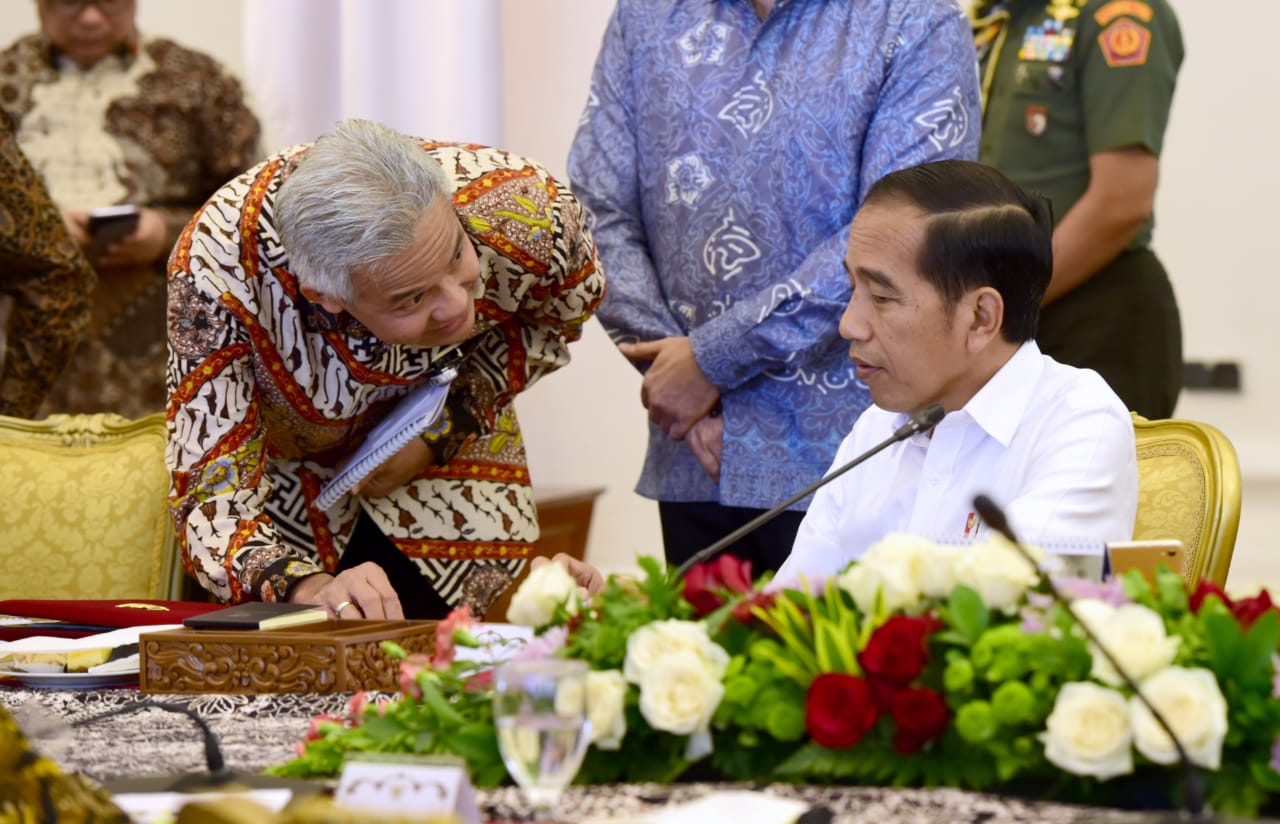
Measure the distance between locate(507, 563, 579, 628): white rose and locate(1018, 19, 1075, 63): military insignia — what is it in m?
2.17

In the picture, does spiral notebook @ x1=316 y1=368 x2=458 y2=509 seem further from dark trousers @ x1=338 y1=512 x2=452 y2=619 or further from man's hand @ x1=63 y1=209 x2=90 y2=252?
man's hand @ x1=63 y1=209 x2=90 y2=252

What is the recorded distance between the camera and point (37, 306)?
327 cm

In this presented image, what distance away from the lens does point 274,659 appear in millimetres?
1701

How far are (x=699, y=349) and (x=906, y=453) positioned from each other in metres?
0.53

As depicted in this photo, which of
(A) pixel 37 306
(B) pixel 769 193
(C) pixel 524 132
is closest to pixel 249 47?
(C) pixel 524 132

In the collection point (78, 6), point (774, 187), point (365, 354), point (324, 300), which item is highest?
point (78, 6)

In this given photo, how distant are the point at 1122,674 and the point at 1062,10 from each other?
7.60 feet

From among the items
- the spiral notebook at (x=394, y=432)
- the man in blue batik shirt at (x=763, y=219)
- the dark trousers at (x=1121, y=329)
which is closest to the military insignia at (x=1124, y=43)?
the dark trousers at (x=1121, y=329)

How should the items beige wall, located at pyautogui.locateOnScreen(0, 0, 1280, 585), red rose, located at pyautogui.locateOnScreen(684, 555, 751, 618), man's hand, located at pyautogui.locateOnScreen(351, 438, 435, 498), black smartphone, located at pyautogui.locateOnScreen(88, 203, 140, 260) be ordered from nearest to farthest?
1. red rose, located at pyautogui.locateOnScreen(684, 555, 751, 618)
2. man's hand, located at pyautogui.locateOnScreen(351, 438, 435, 498)
3. black smartphone, located at pyautogui.locateOnScreen(88, 203, 140, 260)
4. beige wall, located at pyautogui.locateOnScreen(0, 0, 1280, 585)

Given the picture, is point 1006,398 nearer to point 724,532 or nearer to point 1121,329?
point 724,532

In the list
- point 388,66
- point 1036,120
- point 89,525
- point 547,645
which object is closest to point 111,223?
point 388,66

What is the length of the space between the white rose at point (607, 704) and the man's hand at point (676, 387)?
1413mm

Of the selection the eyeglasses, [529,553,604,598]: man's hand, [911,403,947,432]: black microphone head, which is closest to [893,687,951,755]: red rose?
[911,403,947,432]: black microphone head

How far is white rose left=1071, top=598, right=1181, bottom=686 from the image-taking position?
1.02m
